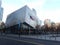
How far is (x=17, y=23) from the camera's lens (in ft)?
287

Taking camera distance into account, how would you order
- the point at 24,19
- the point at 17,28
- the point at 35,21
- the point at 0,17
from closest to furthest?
1. the point at 24,19
2. the point at 17,28
3. the point at 35,21
4. the point at 0,17

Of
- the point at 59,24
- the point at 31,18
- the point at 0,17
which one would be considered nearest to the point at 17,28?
the point at 31,18

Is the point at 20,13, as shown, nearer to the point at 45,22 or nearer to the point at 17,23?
the point at 17,23

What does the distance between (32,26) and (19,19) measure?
7.67m

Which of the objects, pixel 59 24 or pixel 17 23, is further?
pixel 59 24

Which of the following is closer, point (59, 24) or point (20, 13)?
point (20, 13)

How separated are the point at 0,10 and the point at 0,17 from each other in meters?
4.49

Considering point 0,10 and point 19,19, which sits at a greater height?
point 0,10

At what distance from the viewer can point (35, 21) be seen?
9256 centimetres

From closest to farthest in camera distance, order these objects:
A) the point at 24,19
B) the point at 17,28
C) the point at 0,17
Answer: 1. the point at 24,19
2. the point at 17,28
3. the point at 0,17

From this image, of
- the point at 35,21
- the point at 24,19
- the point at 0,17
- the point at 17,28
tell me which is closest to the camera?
the point at 24,19

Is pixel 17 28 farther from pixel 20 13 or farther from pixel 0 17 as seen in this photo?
pixel 0 17

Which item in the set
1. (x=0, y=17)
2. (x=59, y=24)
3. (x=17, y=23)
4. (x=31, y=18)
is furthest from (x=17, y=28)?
(x=59, y=24)

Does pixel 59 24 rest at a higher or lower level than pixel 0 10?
lower
